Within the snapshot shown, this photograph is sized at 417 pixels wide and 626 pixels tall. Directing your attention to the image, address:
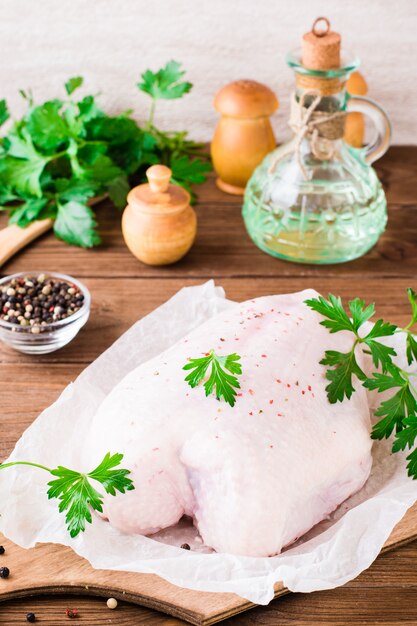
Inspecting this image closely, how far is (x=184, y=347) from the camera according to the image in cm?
123

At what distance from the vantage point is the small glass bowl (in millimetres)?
1443

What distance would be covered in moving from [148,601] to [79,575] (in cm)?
9

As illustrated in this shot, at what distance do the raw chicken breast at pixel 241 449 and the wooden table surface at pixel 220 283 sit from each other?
10cm

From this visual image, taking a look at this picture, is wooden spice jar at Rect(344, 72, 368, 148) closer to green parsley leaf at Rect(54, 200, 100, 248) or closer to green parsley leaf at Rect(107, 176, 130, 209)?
green parsley leaf at Rect(107, 176, 130, 209)

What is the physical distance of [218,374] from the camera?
1.11m

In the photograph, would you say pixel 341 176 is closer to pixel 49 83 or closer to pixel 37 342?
pixel 37 342

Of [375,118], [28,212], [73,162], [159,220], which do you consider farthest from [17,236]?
[375,118]

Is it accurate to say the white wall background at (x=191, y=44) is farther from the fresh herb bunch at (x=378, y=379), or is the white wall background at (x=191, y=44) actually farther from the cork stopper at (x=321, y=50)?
the fresh herb bunch at (x=378, y=379)

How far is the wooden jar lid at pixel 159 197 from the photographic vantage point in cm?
163

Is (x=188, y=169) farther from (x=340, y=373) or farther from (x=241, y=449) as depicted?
(x=241, y=449)

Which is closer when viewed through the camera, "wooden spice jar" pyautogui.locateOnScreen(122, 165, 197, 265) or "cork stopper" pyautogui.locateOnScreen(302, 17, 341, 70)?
"cork stopper" pyautogui.locateOnScreen(302, 17, 341, 70)

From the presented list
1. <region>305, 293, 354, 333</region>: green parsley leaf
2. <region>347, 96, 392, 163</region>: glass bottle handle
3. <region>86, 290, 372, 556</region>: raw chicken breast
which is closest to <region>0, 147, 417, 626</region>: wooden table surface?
<region>86, 290, 372, 556</region>: raw chicken breast

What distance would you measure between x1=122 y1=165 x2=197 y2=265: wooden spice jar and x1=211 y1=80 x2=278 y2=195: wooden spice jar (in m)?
0.29

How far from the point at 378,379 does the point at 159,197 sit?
0.64m
